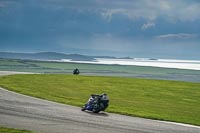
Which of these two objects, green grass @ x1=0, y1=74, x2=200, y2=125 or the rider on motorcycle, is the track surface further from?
green grass @ x1=0, y1=74, x2=200, y2=125

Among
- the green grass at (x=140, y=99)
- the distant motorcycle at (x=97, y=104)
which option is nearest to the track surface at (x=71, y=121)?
the distant motorcycle at (x=97, y=104)

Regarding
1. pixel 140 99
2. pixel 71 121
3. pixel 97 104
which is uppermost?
pixel 140 99

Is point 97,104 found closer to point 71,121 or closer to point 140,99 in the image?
point 71,121

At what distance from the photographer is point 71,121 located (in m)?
26.7

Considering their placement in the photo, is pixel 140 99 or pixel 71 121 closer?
pixel 71 121

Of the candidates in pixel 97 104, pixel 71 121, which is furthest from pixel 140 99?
pixel 71 121

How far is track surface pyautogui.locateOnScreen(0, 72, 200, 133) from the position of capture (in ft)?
80.1

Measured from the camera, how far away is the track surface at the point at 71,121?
24.4m

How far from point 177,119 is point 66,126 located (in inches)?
449

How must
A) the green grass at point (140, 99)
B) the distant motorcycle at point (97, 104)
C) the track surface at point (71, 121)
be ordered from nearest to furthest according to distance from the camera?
the track surface at point (71, 121)
the distant motorcycle at point (97, 104)
the green grass at point (140, 99)

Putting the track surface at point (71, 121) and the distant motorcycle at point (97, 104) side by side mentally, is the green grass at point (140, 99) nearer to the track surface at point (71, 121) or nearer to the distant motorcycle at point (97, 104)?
the distant motorcycle at point (97, 104)

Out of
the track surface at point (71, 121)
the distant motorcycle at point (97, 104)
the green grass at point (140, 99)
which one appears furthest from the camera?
the green grass at point (140, 99)

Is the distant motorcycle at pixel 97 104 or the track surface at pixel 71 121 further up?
the distant motorcycle at pixel 97 104

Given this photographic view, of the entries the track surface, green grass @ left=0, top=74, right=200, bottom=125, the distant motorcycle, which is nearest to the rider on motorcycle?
the distant motorcycle
